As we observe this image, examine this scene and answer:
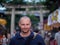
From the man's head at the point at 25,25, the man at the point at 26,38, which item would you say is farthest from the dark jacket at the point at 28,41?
the man's head at the point at 25,25

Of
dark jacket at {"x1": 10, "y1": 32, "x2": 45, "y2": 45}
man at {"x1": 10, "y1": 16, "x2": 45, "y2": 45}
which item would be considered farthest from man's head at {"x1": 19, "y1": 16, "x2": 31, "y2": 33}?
dark jacket at {"x1": 10, "y1": 32, "x2": 45, "y2": 45}

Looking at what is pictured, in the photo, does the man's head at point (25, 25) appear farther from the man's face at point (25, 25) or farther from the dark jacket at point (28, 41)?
the dark jacket at point (28, 41)

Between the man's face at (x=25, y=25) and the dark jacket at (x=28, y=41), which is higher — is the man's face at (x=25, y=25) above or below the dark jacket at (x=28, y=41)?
above

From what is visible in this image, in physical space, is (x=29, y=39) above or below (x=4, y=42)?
above

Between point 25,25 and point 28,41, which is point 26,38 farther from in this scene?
point 25,25

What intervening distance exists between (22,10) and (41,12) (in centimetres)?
353

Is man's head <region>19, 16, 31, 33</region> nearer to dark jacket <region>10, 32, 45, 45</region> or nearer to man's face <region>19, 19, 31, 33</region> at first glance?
man's face <region>19, 19, 31, 33</region>

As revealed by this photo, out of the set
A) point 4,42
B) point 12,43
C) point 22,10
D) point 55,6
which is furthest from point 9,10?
point 12,43

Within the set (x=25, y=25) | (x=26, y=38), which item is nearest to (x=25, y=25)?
(x=25, y=25)

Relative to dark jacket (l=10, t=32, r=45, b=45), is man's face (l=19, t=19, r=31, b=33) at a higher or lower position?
higher

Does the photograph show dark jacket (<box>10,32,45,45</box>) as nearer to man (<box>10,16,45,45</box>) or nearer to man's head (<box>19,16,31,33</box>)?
man (<box>10,16,45,45</box>)

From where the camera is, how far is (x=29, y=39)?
18.4 ft

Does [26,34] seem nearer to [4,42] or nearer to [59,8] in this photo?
[4,42]

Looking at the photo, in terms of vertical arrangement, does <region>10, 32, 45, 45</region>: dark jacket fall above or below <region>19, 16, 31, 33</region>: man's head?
below
